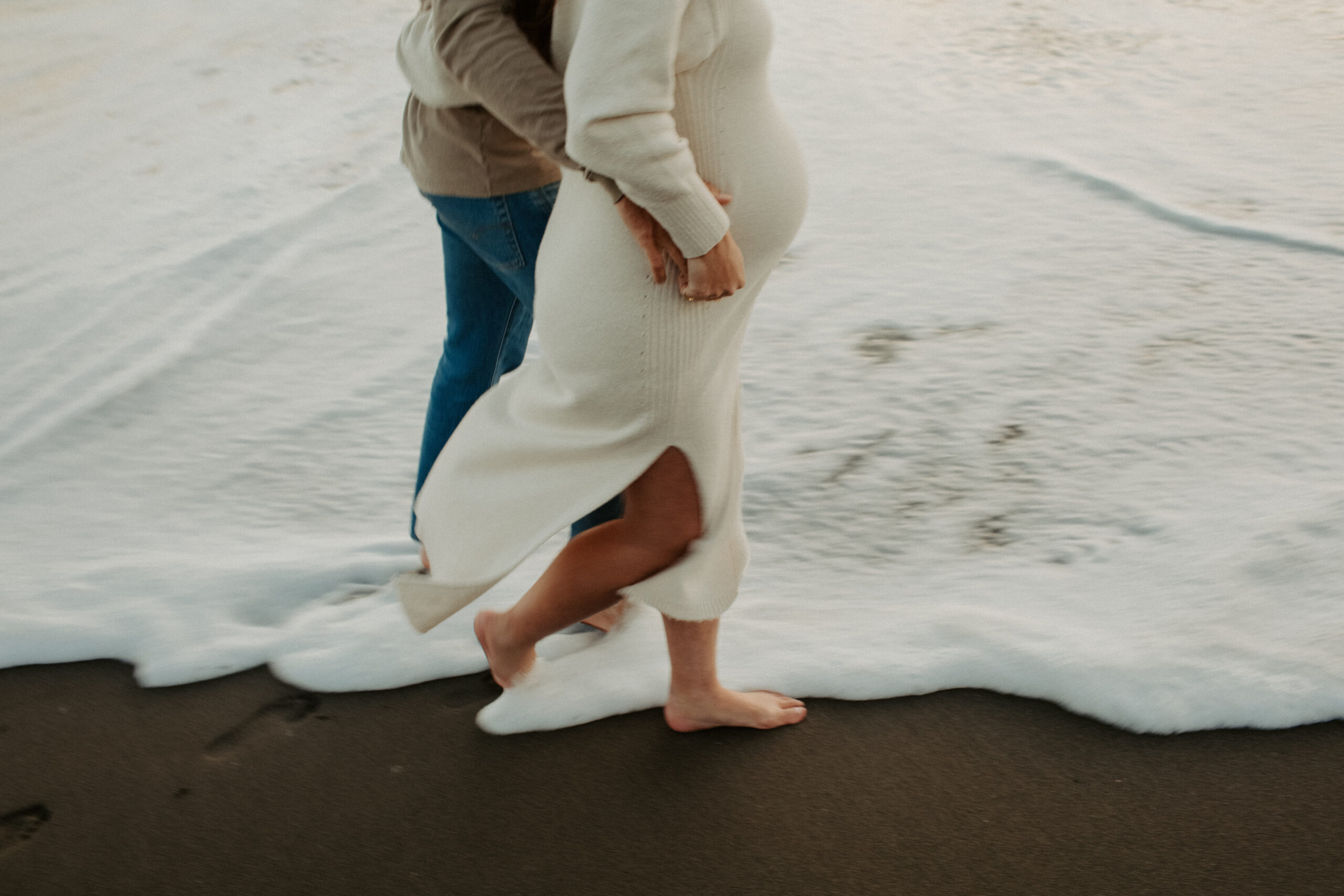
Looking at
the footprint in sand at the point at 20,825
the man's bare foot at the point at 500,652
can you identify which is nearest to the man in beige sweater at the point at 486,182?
the man's bare foot at the point at 500,652

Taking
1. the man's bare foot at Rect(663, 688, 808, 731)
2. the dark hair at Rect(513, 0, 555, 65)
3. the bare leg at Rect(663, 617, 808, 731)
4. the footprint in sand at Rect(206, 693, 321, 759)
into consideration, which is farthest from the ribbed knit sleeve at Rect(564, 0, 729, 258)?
the footprint in sand at Rect(206, 693, 321, 759)

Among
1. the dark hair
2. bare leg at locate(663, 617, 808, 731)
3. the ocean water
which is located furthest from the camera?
the ocean water

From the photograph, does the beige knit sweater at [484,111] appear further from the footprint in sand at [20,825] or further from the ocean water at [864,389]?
the footprint in sand at [20,825]

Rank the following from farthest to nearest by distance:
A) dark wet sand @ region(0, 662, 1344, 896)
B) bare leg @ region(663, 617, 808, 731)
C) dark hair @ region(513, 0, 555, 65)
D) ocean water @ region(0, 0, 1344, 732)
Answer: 1. ocean water @ region(0, 0, 1344, 732)
2. bare leg @ region(663, 617, 808, 731)
3. dark wet sand @ region(0, 662, 1344, 896)
4. dark hair @ region(513, 0, 555, 65)

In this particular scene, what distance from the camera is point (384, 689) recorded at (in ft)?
5.31

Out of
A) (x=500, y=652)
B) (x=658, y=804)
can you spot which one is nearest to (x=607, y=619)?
(x=500, y=652)

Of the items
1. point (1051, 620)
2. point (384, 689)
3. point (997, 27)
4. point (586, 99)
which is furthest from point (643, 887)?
point (997, 27)

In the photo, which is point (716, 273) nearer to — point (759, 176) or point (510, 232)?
point (759, 176)

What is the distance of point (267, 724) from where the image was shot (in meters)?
1.55

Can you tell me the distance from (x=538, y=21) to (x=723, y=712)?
0.92 meters

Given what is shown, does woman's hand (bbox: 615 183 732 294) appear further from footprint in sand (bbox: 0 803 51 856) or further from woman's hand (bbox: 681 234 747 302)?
footprint in sand (bbox: 0 803 51 856)

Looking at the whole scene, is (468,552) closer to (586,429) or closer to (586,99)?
(586,429)

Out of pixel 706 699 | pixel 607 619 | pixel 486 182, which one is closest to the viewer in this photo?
pixel 486 182

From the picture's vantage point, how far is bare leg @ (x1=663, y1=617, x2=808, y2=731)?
4.63ft
